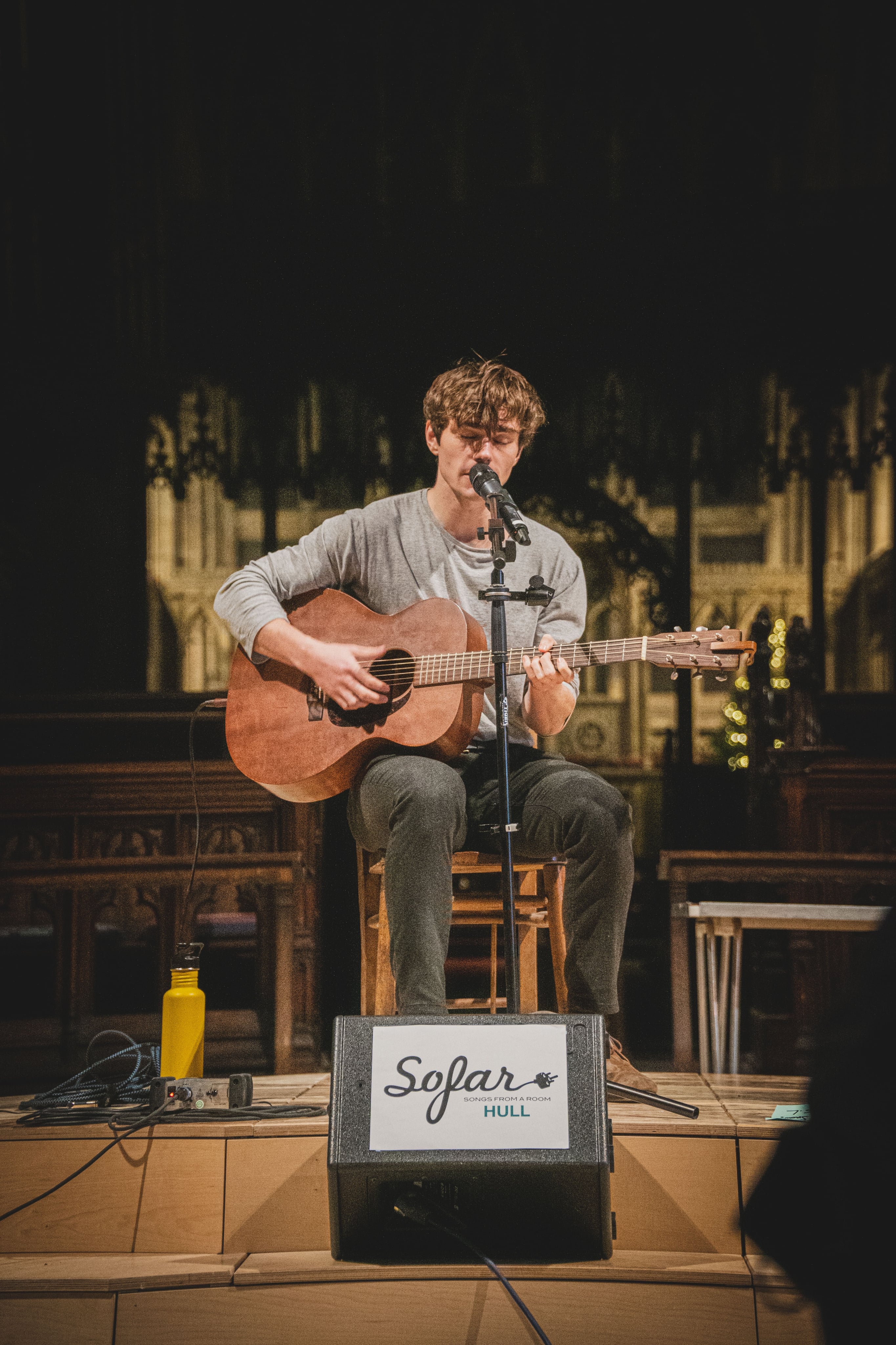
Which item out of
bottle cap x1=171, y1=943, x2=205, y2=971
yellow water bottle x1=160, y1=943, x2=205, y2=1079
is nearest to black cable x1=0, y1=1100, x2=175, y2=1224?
yellow water bottle x1=160, y1=943, x2=205, y2=1079

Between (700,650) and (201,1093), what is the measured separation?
4.81 ft

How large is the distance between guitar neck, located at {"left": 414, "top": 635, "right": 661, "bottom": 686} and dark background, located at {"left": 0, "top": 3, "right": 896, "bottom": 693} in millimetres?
3165

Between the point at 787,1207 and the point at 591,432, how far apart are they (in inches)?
241

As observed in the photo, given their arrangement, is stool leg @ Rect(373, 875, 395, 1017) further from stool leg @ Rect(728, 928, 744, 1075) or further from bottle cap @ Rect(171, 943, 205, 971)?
stool leg @ Rect(728, 928, 744, 1075)

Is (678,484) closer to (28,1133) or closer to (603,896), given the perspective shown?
(603,896)

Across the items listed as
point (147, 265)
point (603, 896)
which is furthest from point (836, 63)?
point (603, 896)

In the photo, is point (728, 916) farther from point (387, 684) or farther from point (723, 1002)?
point (387, 684)

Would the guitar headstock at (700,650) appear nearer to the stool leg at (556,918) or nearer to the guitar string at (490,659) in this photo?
the guitar string at (490,659)

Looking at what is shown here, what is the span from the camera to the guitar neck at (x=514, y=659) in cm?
246

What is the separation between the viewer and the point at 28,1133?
7.14 ft

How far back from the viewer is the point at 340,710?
2.65 m

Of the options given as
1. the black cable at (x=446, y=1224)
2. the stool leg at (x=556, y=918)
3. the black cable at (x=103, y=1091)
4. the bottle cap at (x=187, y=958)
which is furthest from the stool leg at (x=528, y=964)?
the black cable at (x=446, y=1224)

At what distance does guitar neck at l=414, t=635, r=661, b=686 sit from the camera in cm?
246

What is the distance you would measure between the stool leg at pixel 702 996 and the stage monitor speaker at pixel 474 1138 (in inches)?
47.8
